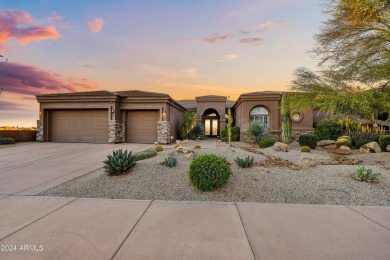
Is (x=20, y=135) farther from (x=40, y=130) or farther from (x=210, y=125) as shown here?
(x=210, y=125)

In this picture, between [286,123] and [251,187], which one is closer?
[251,187]

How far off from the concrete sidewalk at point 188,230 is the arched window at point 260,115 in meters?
15.9

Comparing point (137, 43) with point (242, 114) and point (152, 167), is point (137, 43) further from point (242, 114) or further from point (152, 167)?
point (242, 114)

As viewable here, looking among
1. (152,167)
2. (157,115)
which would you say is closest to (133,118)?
(157,115)

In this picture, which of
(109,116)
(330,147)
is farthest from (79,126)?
(330,147)

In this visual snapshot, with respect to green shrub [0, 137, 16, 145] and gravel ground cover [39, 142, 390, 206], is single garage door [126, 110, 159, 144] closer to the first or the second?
green shrub [0, 137, 16, 145]

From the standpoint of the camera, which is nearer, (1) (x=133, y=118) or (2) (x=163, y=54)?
(2) (x=163, y=54)

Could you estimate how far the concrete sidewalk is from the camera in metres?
2.42

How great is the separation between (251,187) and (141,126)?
13786 millimetres

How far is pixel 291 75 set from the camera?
11430 millimetres

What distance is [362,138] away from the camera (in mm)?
13602

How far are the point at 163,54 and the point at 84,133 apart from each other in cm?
994

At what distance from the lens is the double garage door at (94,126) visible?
16781mm

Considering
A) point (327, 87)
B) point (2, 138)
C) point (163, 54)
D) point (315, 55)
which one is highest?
point (163, 54)
